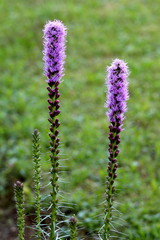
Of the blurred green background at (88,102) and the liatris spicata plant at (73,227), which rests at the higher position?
the blurred green background at (88,102)

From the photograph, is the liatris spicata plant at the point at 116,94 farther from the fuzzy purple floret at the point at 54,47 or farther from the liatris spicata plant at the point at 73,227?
the liatris spicata plant at the point at 73,227

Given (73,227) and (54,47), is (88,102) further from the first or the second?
(73,227)

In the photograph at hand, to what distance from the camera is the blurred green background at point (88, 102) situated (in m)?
5.42

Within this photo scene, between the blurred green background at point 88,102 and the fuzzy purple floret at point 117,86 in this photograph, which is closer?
the fuzzy purple floret at point 117,86

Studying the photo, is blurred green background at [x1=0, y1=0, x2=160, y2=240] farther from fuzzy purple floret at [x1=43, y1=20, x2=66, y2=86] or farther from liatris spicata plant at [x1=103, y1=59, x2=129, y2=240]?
fuzzy purple floret at [x1=43, y1=20, x2=66, y2=86]

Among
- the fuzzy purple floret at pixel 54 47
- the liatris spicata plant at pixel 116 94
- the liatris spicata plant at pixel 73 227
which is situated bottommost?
the liatris spicata plant at pixel 73 227

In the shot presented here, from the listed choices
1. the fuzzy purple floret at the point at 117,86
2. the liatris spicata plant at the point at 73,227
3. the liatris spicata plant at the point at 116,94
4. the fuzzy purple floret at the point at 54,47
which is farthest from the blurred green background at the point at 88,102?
the fuzzy purple floret at the point at 54,47

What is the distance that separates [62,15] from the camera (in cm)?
1227

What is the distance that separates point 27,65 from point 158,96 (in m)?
3.60

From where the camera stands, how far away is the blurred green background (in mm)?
5418

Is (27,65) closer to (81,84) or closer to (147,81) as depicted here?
(81,84)

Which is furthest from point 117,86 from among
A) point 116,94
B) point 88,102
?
point 88,102

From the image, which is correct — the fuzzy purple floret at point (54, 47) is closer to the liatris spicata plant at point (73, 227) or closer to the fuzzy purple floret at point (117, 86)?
the fuzzy purple floret at point (117, 86)

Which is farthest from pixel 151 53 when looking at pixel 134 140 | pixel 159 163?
pixel 159 163
